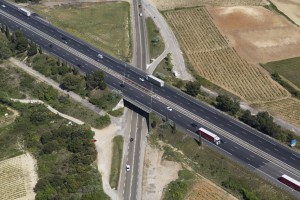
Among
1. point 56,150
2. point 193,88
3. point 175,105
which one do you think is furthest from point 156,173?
point 193,88

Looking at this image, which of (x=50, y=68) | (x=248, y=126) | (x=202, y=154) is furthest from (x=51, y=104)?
(x=248, y=126)

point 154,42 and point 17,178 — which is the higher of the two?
point 154,42

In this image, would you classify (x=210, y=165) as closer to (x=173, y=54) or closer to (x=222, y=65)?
(x=222, y=65)

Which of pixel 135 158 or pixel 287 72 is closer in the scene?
pixel 135 158

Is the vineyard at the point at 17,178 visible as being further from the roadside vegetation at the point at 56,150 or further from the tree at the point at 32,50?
the tree at the point at 32,50

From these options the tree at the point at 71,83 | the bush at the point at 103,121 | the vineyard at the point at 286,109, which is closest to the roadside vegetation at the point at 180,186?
the bush at the point at 103,121

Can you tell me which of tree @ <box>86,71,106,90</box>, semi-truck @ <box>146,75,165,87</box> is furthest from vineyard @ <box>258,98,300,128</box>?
tree @ <box>86,71,106,90</box>

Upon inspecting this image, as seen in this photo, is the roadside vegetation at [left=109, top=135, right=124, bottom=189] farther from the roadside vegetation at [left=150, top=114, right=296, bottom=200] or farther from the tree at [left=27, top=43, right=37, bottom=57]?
the tree at [left=27, top=43, right=37, bottom=57]
